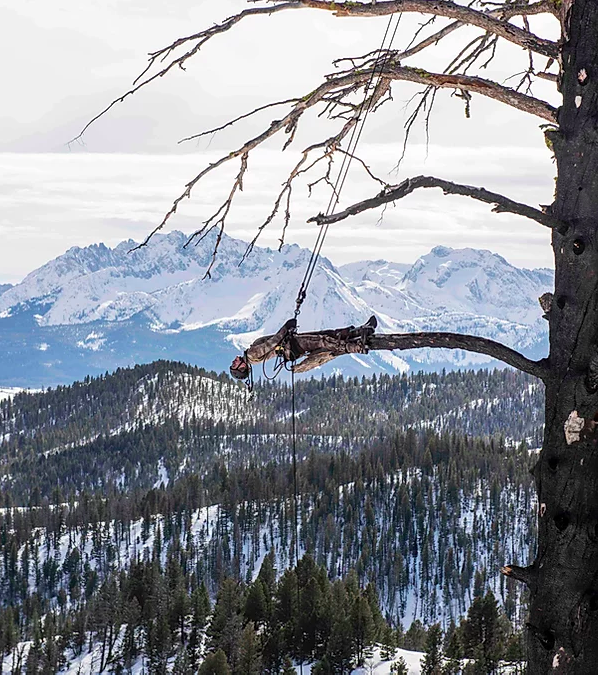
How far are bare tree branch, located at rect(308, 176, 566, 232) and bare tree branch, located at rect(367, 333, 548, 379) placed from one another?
31.3 inches

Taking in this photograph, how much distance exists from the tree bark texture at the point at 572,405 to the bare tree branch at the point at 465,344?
0.13m

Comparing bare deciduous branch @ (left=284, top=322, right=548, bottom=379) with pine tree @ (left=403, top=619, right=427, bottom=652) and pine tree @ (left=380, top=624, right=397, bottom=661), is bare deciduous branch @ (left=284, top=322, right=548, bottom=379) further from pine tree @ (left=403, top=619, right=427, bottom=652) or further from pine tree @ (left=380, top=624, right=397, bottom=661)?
pine tree @ (left=403, top=619, right=427, bottom=652)

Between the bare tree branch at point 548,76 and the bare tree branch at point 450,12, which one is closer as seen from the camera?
the bare tree branch at point 450,12

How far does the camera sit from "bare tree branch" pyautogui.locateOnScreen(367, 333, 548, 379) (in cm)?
493

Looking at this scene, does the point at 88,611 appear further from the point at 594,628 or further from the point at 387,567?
the point at 594,628

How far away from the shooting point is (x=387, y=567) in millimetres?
150875

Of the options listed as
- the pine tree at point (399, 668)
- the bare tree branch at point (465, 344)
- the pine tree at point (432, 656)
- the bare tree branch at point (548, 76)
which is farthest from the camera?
the pine tree at point (432, 656)

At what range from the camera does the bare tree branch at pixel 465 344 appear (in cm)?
493

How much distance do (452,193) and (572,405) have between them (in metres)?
1.45

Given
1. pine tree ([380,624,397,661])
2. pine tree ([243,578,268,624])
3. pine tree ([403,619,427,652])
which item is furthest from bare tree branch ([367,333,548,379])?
pine tree ([403,619,427,652])

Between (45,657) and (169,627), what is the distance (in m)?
21.6

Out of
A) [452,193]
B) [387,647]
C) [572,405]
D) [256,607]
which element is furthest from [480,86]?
[387,647]

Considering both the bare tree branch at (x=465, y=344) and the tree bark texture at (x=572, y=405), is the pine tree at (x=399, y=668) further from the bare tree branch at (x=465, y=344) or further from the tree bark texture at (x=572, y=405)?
the bare tree branch at (x=465, y=344)

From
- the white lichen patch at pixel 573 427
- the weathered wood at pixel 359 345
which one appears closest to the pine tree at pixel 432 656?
the weathered wood at pixel 359 345
